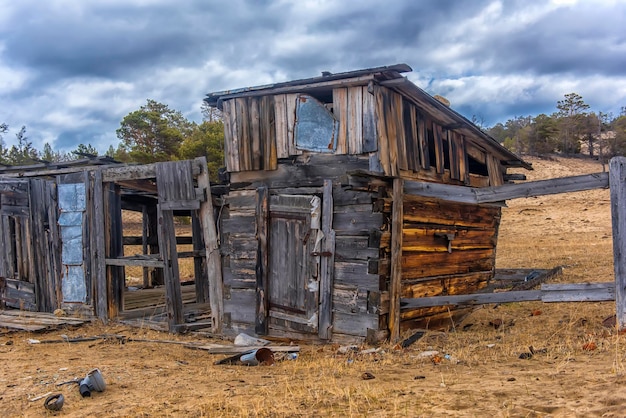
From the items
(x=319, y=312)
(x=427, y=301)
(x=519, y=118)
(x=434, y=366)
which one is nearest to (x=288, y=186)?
(x=319, y=312)

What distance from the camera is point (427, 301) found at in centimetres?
823

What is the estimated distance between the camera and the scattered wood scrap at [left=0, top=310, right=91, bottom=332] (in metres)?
10.3

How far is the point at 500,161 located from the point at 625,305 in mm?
7943

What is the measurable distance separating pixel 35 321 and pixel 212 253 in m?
4.29

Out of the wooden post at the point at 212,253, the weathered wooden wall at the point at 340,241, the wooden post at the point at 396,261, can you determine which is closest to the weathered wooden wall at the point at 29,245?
the wooden post at the point at 212,253

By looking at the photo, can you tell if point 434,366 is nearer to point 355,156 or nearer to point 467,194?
point 467,194

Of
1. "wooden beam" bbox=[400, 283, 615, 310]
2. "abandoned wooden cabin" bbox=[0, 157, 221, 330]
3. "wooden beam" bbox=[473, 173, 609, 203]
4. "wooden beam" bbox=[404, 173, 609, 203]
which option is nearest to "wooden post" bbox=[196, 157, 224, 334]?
"abandoned wooden cabin" bbox=[0, 157, 221, 330]

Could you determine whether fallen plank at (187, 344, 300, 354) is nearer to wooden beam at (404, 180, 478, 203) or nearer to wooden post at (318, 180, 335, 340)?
wooden post at (318, 180, 335, 340)

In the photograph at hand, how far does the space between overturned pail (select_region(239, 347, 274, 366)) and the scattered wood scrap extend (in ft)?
17.4

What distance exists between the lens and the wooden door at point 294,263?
865 centimetres

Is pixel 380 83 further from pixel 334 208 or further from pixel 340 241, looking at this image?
pixel 340 241

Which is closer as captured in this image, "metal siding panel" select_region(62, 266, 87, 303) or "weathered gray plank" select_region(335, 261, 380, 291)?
"weathered gray plank" select_region(335, 261, 380, 291)

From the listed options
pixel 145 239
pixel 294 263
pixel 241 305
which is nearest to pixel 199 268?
pixel 145 239

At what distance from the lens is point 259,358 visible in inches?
287
